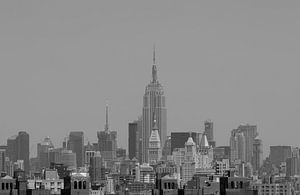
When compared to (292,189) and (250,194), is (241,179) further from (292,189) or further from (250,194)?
(292,189)

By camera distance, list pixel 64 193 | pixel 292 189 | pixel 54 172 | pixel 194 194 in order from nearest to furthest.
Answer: pixel 64 193
pixel 194 194
pixel 54 172
pixel 292 189

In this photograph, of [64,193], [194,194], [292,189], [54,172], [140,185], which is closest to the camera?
[64,193]

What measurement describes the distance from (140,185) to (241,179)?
116m

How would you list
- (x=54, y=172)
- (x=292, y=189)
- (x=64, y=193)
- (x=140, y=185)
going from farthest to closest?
(x=140, y=185) < (x=292, y=189) < (x=54, y=172) < (x=64, y=193)

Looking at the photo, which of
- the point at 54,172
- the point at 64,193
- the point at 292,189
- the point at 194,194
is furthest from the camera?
the point at 292,189

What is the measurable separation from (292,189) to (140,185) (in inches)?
1351

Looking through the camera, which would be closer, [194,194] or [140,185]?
[194,194]

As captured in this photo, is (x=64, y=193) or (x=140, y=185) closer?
(x=64, y=193)

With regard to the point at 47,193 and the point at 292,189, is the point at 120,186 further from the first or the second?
the point at 47,193

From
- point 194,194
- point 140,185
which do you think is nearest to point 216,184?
point 194,194

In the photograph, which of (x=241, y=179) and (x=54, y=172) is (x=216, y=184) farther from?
(x=54, y=172)

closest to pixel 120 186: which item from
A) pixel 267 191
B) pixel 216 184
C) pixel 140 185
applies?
pixel 140 185

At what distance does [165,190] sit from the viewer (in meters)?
61.6

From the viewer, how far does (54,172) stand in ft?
407
